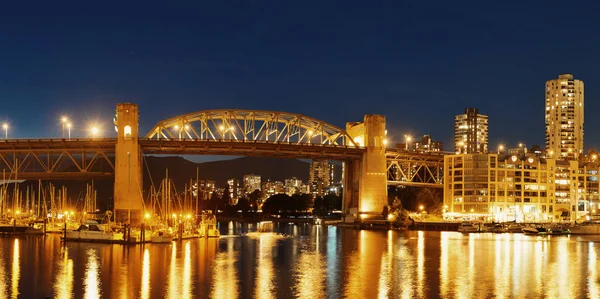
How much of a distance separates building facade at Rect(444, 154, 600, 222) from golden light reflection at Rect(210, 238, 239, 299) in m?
69.5

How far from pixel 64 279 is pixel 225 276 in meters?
9.82

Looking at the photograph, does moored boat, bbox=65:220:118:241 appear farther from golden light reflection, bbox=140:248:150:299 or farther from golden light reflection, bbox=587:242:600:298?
golden light reflection, bbox=587:242:600:298

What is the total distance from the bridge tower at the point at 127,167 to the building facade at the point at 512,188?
5540 centimetres

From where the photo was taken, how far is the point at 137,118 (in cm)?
9950

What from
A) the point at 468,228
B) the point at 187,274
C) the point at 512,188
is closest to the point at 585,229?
the point at 512,188

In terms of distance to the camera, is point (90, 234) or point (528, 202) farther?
point (528, 202)

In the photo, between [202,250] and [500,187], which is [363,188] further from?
[202,250]

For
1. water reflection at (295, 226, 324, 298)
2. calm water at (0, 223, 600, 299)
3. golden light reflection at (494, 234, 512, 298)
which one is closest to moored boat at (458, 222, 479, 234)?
golden light reflection at (494, 234, 512, 298)

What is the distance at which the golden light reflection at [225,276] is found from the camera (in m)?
37.5

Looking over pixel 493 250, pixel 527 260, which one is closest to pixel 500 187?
pixel 493 250

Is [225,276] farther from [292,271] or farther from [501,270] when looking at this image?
[501,270]

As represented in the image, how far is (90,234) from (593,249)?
51610mm

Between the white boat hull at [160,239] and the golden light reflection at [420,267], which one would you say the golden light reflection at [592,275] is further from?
the white boat hull at [160,239]

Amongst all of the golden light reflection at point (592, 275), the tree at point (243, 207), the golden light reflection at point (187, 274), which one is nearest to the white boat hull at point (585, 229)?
the golden light reflection at point (592, 275)
